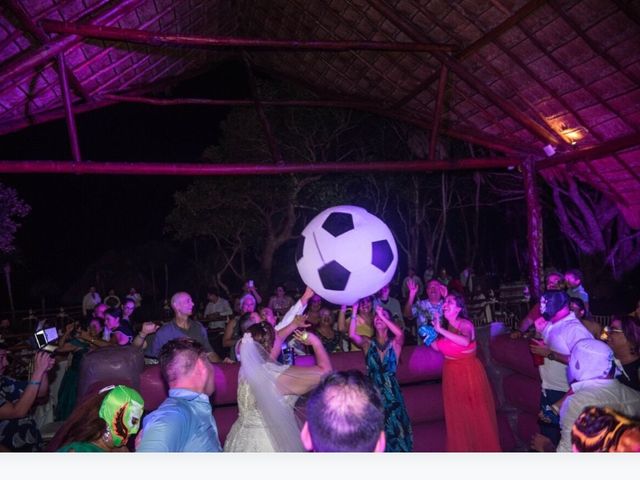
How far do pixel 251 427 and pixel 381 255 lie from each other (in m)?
1.44

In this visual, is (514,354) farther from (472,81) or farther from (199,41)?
(199,41)

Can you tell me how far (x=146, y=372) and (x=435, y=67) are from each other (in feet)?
19.0

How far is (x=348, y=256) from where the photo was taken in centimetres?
326

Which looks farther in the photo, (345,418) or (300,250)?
(300,250)

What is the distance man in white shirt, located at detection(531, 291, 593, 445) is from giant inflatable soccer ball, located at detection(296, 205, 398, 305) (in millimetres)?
1388

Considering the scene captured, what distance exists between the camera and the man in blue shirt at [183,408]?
205 cm

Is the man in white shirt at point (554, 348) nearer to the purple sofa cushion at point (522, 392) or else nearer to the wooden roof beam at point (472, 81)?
the purple sofa cushion at point (522, 392)

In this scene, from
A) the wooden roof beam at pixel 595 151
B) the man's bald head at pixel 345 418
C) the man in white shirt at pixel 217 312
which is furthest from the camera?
the man in white shirt at pixel 217 312

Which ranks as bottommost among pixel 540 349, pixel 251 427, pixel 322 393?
pixel 251 427

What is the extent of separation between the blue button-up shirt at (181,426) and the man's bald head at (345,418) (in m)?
0.76

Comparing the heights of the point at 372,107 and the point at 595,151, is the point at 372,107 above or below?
above

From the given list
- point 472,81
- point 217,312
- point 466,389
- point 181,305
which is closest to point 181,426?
point 181,305

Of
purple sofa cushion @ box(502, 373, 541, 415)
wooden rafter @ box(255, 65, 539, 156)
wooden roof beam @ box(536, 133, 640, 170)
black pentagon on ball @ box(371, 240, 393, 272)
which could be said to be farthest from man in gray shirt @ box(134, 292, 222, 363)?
wooden roof beam @ box(536, 133, 640, 170)

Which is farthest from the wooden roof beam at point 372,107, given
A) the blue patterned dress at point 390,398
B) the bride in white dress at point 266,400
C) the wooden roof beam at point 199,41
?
the bride in white dress at point 266,400
